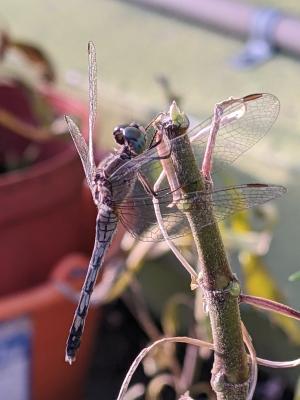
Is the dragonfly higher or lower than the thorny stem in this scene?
higher

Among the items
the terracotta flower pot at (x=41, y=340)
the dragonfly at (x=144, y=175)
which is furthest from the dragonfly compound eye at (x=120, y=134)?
the terracotta flower pot at (x=41, y=340)

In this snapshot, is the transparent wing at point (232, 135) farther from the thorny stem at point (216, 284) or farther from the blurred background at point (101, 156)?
the blurred background at point (101, 156)

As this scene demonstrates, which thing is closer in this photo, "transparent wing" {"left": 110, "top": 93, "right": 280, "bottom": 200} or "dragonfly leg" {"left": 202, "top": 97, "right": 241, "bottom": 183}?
"dragonfly leg" {"left": 202, "top": 97, "right": 241, "bottom": 183}

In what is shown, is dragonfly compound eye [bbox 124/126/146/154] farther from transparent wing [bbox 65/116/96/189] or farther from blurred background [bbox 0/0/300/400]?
blurred background [bbox 0/0/300/400]

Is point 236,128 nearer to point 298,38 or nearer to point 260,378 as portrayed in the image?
point 298,38

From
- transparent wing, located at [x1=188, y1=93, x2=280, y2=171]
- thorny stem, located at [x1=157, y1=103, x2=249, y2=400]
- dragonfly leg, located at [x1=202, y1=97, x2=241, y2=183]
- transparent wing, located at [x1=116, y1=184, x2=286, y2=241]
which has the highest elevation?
transparent wing, located at [x1=188, y1=93, x2=280, y2=171]

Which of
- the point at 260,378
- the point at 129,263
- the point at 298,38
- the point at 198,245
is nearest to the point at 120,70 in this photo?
the point at 298,38

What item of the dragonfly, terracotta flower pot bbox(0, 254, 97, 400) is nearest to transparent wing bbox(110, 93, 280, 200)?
the dragonfly
